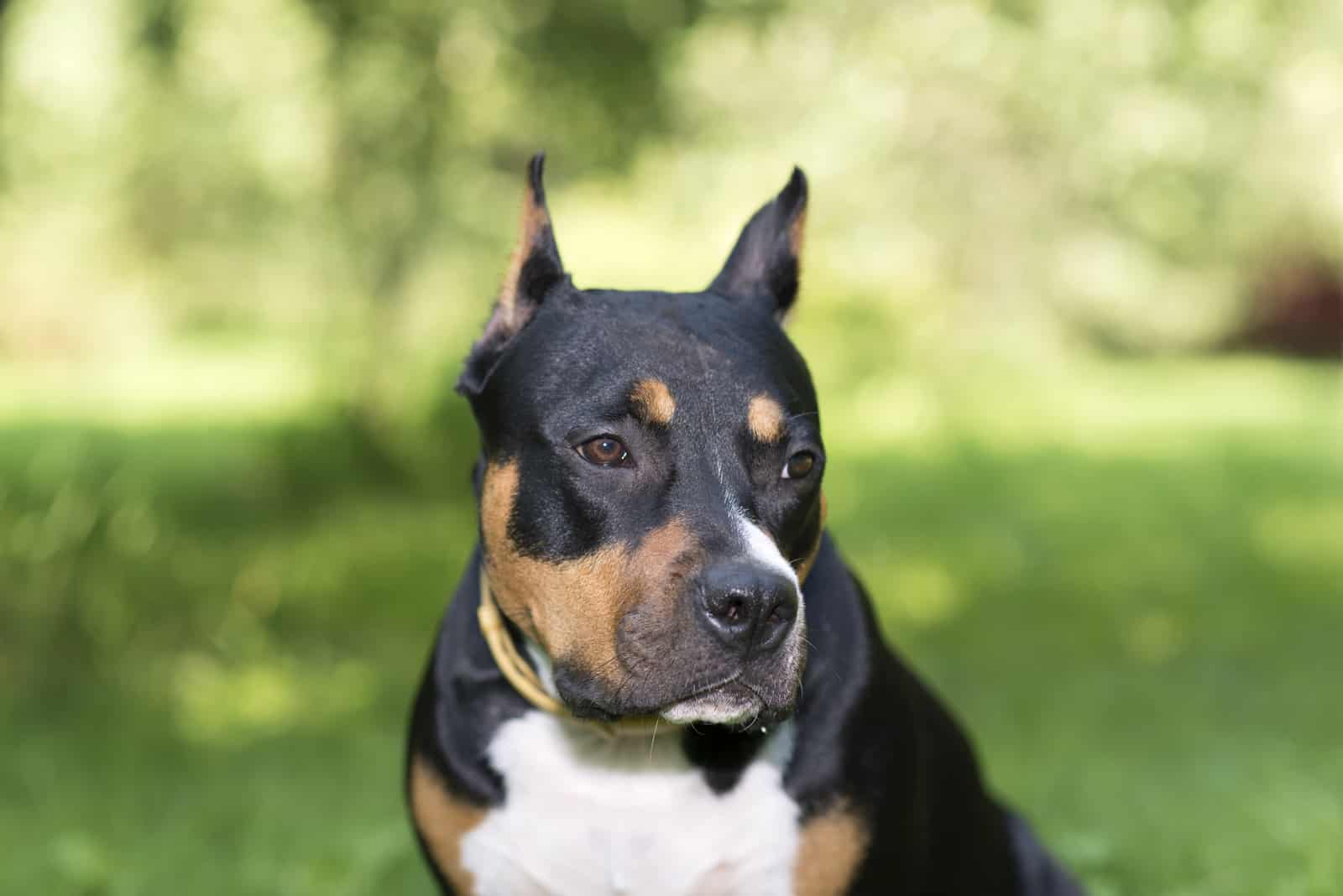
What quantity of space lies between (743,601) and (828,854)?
0.69 metres

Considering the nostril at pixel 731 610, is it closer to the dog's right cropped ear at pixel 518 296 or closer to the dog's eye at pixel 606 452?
the dog's eye at pixel 606 452

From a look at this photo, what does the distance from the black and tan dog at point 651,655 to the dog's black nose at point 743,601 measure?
3 centimetres

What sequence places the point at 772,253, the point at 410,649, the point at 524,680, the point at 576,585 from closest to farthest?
the point at 576,585 → the point at 524,680 → the point at 772,253 → the point at 410,649

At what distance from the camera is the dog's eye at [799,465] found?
Result: 3088 millimetres

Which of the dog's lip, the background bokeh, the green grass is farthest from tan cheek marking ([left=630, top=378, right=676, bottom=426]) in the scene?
the background bokeh

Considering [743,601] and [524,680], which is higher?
[743,601]

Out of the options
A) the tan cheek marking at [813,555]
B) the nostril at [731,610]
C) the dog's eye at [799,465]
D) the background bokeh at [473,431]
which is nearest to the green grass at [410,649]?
the background bokeh at [473,431]

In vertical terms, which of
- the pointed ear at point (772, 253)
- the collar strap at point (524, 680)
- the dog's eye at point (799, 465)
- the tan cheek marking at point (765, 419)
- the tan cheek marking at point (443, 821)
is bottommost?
the tan cheek marking at point (443, 821)

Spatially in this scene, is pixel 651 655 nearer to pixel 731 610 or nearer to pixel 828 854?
pixel 731 610

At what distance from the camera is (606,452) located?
300cm

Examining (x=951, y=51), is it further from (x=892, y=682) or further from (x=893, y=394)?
(x=892, y=682)

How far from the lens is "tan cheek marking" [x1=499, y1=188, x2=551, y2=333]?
3.30m

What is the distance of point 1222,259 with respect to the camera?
27594 millimetres

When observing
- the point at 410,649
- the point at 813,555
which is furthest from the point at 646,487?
the point at 410,649
